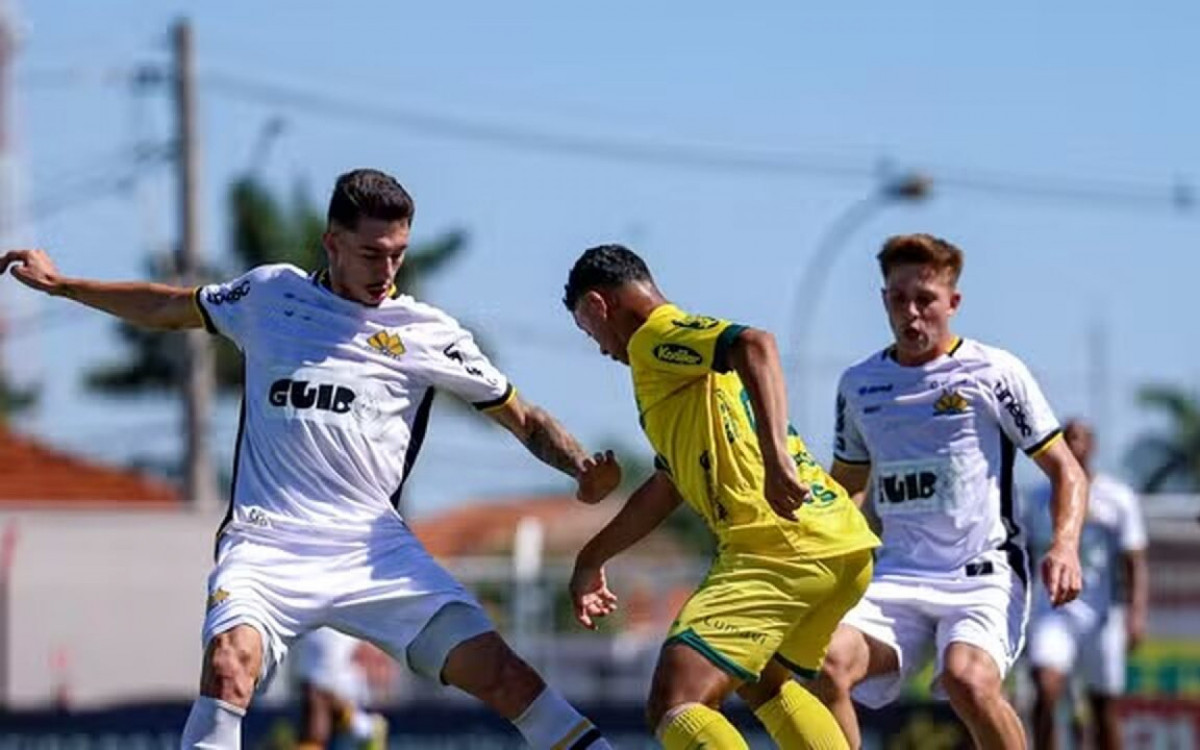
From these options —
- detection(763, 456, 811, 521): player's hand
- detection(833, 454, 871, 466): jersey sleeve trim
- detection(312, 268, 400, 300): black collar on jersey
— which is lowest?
detection(833, 454, 871, 466): jersey sleeve trim

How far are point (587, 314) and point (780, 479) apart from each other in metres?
1.14

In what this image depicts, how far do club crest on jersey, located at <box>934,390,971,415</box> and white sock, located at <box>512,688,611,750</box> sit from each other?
2.18 meters

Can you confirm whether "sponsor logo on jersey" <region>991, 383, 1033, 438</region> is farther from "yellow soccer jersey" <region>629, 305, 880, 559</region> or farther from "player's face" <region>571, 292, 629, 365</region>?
"player's face" <region>571, 292, 629, 365</region>

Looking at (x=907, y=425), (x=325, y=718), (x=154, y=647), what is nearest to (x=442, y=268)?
(x=154, y=647)

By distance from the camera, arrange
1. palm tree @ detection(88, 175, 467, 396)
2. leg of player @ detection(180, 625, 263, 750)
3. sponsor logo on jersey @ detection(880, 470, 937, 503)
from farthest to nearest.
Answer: palm tree @ detection(88, 175, 467, 396)
sponsor logo on jersey @ detection(880, 470, 937, 503)
leg of player @ detection(180, 625, 263, 750)

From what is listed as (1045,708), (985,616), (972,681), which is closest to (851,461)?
(985,616)

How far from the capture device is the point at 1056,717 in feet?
54.5

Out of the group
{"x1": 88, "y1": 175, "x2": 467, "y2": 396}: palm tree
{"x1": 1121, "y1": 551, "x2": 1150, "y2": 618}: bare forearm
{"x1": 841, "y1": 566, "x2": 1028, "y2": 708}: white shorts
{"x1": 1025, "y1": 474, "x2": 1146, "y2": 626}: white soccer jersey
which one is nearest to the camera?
{"x1": 841, "y1": 566, "x2": 1028, "y2": 708}: white shorts

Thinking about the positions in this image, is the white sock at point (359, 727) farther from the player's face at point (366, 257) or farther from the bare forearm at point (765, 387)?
the bare forearm at point (765, 387)

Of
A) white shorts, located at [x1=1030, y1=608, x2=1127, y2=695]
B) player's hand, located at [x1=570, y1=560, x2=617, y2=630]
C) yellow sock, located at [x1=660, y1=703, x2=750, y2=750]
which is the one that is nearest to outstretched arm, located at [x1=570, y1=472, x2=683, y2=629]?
player's hand, located at [x1=570, y1=560, x2=617, y2=630]

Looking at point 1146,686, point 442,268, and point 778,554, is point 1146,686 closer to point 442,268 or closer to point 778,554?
point 778,554

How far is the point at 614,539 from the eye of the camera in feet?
34.6

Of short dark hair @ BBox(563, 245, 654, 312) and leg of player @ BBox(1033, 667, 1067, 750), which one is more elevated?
short dark hair @ BBox(563, 245, 654, 312)

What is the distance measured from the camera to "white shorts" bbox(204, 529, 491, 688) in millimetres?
10102
